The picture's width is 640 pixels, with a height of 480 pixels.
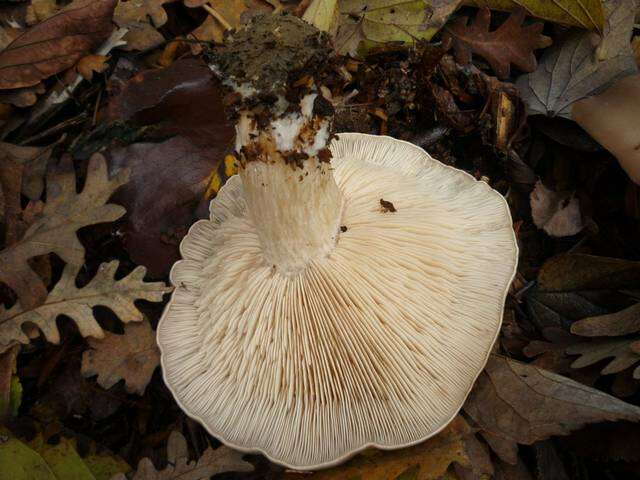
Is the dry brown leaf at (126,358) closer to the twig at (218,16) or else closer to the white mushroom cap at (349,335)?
the white mushroom cap at (349,335)

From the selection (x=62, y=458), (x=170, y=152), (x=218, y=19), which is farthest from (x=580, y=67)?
(x=62, y=458)

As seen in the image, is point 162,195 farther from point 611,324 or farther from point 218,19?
point 611,324

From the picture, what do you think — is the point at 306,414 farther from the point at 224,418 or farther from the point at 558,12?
the point at 558,12

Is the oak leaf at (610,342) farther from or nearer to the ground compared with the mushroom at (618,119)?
nearer to the ground

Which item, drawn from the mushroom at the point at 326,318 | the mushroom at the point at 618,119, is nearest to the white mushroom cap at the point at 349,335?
the mushroom at the point at 326,318

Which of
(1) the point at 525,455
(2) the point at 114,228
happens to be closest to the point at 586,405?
(1) the point at 525,455

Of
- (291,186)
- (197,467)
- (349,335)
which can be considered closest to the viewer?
(291,186)
